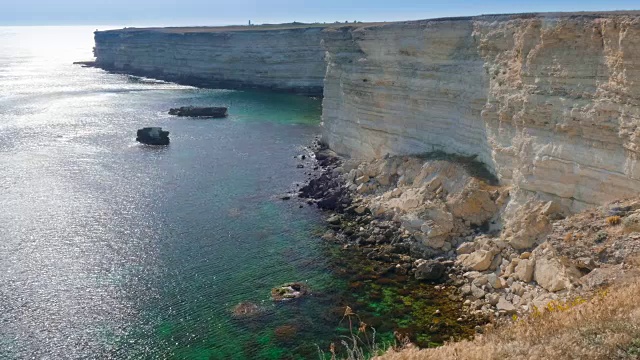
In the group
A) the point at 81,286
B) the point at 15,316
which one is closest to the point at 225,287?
the point at 81,286

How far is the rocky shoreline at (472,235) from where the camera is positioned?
17625mm

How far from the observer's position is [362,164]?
3300 cm

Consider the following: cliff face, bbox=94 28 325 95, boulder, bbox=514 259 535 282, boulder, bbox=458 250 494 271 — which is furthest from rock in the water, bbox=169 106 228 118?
boulder, bbox=514 259 535 282

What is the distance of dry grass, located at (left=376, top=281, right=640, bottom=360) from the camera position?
887 centimetres

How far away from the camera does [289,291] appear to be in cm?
2017

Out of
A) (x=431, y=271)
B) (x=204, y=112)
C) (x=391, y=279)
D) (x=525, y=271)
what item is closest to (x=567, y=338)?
(x=525, y=271)

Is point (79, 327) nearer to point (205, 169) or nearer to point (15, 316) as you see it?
point (15, 316)

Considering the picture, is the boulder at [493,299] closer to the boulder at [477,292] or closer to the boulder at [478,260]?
the boulder at [477,292]

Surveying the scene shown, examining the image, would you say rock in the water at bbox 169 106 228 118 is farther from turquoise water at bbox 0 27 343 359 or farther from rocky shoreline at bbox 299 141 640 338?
rocky shoreline at bbox 299 141 640 338

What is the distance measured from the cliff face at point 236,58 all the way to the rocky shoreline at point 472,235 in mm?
42631

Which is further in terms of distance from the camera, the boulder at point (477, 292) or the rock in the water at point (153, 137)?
the rock in the water at point (153, 137)

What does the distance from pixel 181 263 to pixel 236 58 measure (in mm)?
59139

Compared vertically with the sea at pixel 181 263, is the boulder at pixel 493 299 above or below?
above

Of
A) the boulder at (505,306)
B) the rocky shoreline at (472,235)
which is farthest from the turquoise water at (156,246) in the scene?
A: the boulder at (505,306)
